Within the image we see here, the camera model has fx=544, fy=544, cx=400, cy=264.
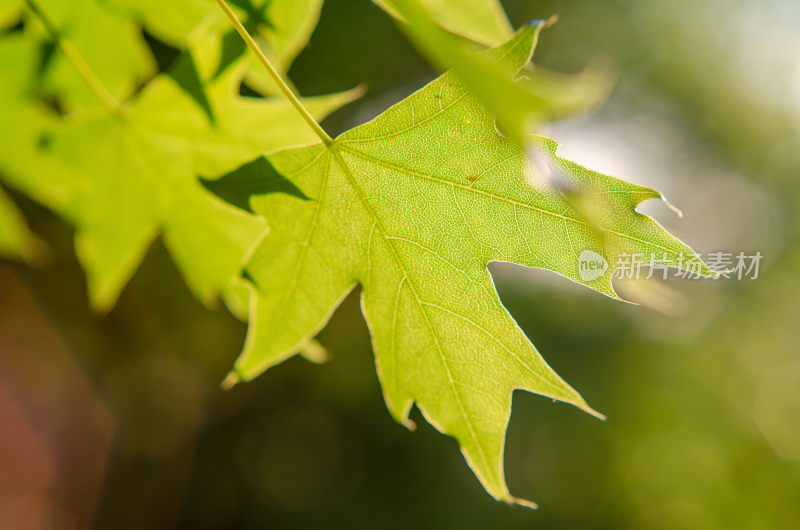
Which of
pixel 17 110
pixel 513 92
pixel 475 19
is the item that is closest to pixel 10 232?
pixel 17 110

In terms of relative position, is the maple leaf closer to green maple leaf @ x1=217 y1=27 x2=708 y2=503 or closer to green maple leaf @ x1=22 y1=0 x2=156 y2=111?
green maple leaf @ x1=217 y1=27 x2=708 y2=503

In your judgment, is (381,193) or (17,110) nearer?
(381,193)

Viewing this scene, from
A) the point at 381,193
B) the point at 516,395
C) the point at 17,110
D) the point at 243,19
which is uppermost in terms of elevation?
the point at 243,19

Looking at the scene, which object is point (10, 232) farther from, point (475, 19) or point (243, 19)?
point (475, 19)

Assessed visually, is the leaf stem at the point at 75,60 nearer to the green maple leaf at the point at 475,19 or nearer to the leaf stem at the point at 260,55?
the leaf stem at the point at 260,55

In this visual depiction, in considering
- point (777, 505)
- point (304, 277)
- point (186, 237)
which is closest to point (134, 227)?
point (186, 237)

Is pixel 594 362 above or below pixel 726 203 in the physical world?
below

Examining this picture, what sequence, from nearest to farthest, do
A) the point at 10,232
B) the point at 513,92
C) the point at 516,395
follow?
the point at 513,92, the point at 10,232, the point at 516,395

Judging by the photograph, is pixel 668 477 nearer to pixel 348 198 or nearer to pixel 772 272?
pixel 772 272
